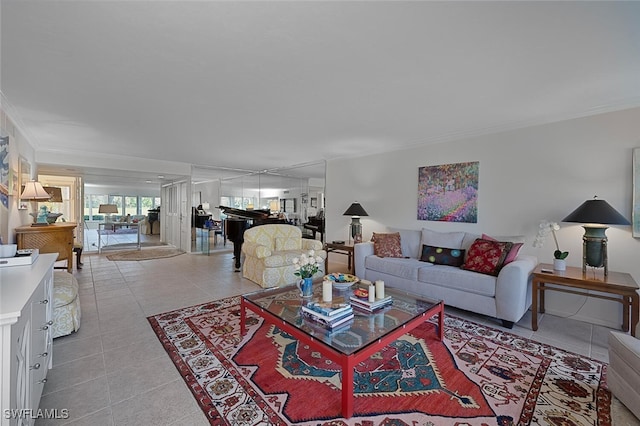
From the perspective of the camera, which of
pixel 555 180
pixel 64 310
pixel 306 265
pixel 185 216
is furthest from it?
pixel 185 216

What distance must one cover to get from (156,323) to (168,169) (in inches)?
202

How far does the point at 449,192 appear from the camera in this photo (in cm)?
Answer: 425

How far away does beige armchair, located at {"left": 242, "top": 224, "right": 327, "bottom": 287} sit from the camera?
4.22 metres

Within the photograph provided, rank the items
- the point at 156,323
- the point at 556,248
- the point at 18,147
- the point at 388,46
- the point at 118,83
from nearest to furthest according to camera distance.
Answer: the point at 388,46 < the point at 118,83 < the point at 156,323 < the point at 556,248 < the point at 18,147

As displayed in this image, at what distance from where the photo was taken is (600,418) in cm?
166

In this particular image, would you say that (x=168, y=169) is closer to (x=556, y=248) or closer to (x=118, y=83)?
(x=118, y=83)

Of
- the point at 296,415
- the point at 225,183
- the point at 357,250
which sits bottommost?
the point at 296,415

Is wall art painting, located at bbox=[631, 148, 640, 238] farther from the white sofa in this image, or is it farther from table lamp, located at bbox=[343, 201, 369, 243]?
table lamp, located at bbox=[343, 201, 369, 243]

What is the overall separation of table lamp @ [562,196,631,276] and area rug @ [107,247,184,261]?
768 cm

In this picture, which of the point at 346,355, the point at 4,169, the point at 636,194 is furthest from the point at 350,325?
the point at 4,169

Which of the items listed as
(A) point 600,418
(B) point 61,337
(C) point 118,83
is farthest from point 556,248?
(B) point 61,337

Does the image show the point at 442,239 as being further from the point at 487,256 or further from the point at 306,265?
the point at 306,265

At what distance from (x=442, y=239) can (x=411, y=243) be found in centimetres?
52

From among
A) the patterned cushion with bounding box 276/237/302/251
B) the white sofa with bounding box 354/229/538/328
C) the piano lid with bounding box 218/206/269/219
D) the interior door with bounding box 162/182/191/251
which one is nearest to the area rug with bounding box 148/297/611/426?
the white sofa with bounding box 354/229/538/328
